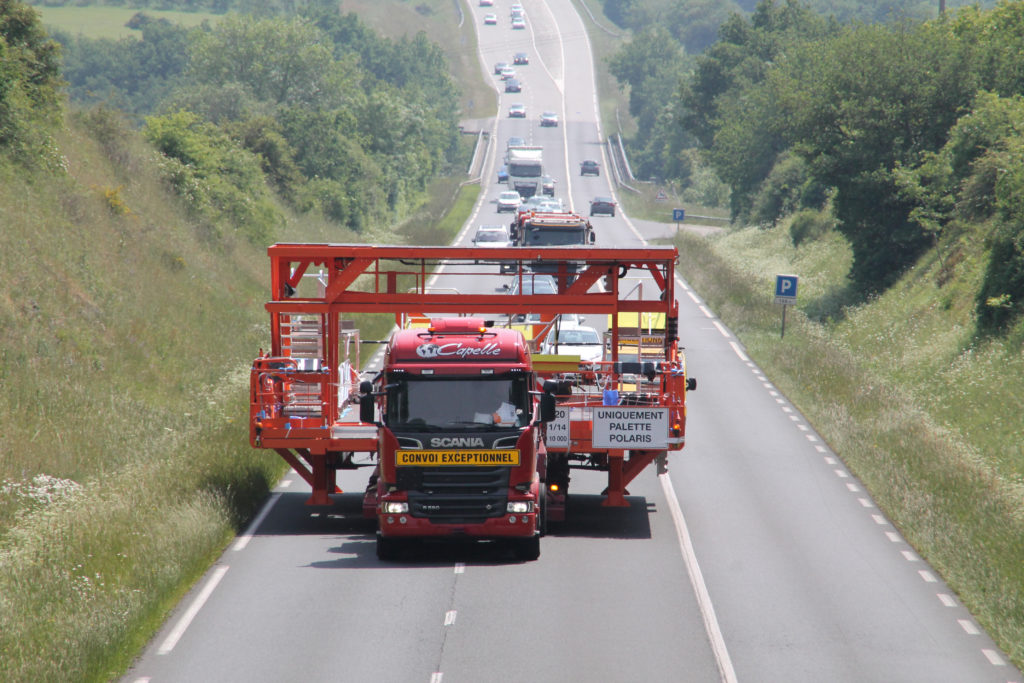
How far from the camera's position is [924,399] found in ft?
105

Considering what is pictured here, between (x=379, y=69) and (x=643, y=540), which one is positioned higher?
(x=379, y=69)

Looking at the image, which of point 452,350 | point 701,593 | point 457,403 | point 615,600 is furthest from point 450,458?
point 701,593

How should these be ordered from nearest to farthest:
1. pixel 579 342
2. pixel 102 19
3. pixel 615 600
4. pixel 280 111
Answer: pixel 615 600, pixel 579 342, pixel 280 111, pixel 102 19

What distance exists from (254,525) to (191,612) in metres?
4.54

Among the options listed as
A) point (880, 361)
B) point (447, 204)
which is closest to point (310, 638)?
point (880, 361)

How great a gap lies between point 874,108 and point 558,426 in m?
33.9

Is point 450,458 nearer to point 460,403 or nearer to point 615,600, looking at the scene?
point 460,403

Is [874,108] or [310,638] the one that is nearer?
[310,638]

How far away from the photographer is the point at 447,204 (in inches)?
3770

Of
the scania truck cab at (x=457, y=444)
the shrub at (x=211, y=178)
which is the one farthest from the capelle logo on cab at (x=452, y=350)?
the shrub at (x=211, y=178)

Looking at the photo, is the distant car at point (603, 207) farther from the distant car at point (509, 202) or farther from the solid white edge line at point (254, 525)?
the solid white edge line at point (254, 525)

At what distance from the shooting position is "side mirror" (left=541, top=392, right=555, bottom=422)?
17766mm

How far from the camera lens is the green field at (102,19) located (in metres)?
146

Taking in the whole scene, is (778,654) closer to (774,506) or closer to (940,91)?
(774,506)
